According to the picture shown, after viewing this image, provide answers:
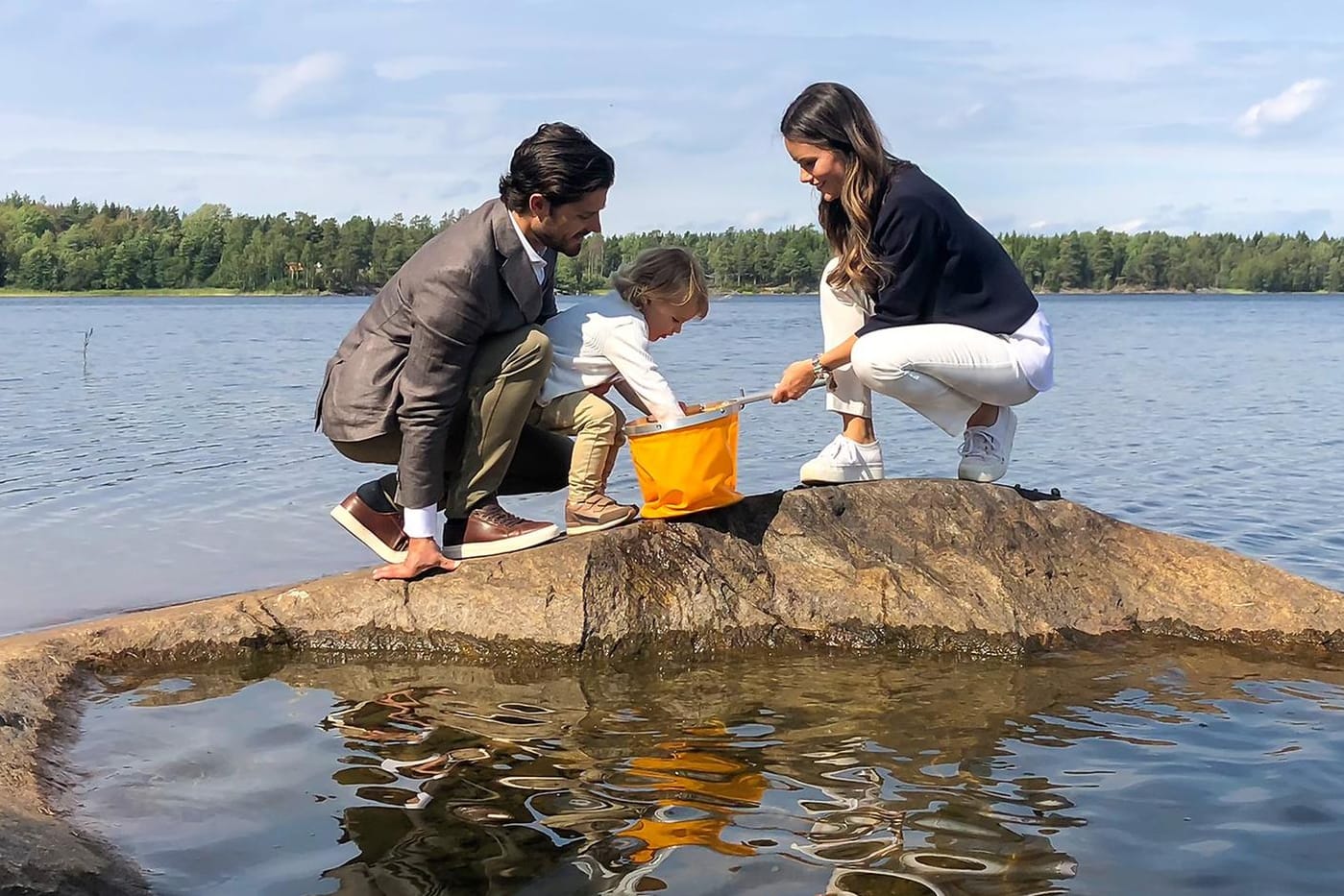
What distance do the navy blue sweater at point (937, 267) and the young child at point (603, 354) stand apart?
2.51 ft

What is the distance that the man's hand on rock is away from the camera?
4934 mm

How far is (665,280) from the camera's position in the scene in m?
5.11

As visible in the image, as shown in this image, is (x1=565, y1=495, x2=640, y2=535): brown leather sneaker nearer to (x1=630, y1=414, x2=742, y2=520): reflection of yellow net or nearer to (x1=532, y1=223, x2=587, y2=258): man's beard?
(x1=630, y1=414, x2=742, y2=520): reflection of yellow net

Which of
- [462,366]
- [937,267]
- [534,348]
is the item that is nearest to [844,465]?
[937,267]

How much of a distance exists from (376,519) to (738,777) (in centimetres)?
207

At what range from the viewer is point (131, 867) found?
10.5ft

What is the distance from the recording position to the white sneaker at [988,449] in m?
5.52

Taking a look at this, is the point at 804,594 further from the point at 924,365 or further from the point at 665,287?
the point at 665,287

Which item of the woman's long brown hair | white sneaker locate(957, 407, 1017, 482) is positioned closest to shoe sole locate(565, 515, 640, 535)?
the woman's long brown hair

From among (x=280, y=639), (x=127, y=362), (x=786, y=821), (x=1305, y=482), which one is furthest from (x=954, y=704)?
(x=127, y=362)

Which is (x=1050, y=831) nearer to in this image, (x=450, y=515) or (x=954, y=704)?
(x=954, y=704)

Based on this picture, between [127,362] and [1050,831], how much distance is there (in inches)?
978

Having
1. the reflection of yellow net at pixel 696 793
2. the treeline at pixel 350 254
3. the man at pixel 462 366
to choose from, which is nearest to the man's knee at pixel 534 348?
the man at pixel 462 366

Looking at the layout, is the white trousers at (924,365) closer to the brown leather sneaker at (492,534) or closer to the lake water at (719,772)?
the lake water at (719,772)
